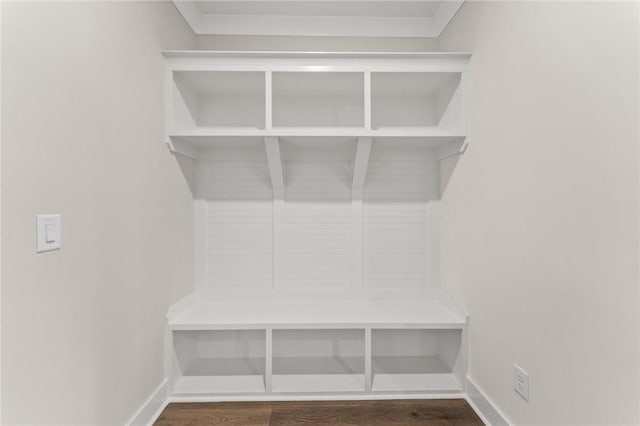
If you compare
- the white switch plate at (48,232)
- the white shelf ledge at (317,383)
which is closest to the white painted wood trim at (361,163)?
the white shelf ledge at (317,383)

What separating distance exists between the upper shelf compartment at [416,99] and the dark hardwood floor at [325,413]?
1.53m

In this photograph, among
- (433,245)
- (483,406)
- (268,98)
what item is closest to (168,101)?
(268,98)

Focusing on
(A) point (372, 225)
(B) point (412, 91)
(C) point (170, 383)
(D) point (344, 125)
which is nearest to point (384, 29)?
(B) point (412, 91)

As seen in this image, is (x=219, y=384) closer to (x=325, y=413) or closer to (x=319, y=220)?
(x=325, y=413)

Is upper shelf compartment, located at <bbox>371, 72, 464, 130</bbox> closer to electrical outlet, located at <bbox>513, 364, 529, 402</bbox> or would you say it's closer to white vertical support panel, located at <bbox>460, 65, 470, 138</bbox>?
white vertical support panel, located at <bbox>460, 65, 470, 138</bbox>

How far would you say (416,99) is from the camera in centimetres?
239

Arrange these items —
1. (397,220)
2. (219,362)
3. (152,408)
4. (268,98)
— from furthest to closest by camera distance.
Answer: (397,220), (219,362), (268,98), (152,408)

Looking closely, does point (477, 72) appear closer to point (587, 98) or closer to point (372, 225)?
point (587, 98)

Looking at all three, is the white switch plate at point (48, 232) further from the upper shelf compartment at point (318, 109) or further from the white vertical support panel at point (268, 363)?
the upper shelf compartment at point (318, 109)

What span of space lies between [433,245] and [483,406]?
3.19 feet

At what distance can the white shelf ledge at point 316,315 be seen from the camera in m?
1.94

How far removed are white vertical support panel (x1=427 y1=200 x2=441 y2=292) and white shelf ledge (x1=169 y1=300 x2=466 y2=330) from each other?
0.45 ft

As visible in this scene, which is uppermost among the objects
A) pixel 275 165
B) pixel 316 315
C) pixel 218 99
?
pixel 218 99

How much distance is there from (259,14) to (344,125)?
89cm
